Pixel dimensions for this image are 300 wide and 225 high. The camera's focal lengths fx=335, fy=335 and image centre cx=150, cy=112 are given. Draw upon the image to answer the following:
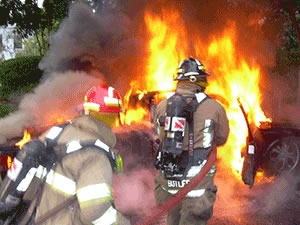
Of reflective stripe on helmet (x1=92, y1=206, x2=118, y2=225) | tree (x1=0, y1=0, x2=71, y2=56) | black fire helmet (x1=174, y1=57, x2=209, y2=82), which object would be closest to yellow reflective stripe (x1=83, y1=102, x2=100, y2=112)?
reflective stripe on helmet (x1=92, y1=206, x2=118, y2=225)

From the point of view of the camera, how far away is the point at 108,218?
1.77m

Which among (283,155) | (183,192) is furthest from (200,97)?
(283,155)

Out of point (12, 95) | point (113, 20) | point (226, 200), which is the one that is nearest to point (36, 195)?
point (226, 200)

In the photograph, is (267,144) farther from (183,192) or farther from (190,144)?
(183,192)

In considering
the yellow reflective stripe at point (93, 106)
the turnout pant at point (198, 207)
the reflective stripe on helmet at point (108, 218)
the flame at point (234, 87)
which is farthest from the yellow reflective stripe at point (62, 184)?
the flame at point (234, 87)

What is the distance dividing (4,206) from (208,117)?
6.25 feet

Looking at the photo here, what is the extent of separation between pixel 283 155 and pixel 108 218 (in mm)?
4632

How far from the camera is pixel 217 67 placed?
973 centimetres

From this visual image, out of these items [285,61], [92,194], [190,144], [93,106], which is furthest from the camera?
[285,61]

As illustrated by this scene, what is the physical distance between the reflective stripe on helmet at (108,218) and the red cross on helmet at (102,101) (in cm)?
63

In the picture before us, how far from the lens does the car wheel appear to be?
220 inches

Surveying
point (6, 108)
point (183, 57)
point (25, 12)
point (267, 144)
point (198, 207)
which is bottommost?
point (6, 108)

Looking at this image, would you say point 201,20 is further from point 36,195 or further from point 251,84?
point 36,195

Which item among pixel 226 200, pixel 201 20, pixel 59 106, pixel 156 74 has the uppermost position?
pixel 201 20
